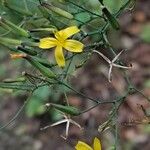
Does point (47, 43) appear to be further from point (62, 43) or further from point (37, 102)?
point (37, 102)

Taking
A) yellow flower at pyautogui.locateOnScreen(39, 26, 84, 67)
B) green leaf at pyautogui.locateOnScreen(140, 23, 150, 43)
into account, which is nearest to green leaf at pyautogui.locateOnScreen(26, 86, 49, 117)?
green leaf at pyautogui.locateOnScreen(140, 23, 150, 43)

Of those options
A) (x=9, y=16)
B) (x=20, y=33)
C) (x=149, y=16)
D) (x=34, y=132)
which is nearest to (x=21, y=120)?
(x=34, y=132)

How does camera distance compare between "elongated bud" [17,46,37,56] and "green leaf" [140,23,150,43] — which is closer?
"elongated bud" [17,46,37,56]

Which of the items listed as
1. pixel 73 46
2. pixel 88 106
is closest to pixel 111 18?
pixel 73 46

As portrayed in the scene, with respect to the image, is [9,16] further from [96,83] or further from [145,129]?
[96,83]

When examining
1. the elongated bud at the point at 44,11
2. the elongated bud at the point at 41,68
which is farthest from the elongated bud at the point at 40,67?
the elongated bud at the point at 44,11

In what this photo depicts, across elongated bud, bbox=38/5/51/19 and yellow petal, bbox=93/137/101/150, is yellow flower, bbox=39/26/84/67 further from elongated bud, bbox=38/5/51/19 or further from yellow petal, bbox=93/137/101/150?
yellow petal, bbox=93/137/101/150

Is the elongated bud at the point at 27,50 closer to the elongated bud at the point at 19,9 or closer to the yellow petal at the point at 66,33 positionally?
the yellow petal at the point at 66,33
